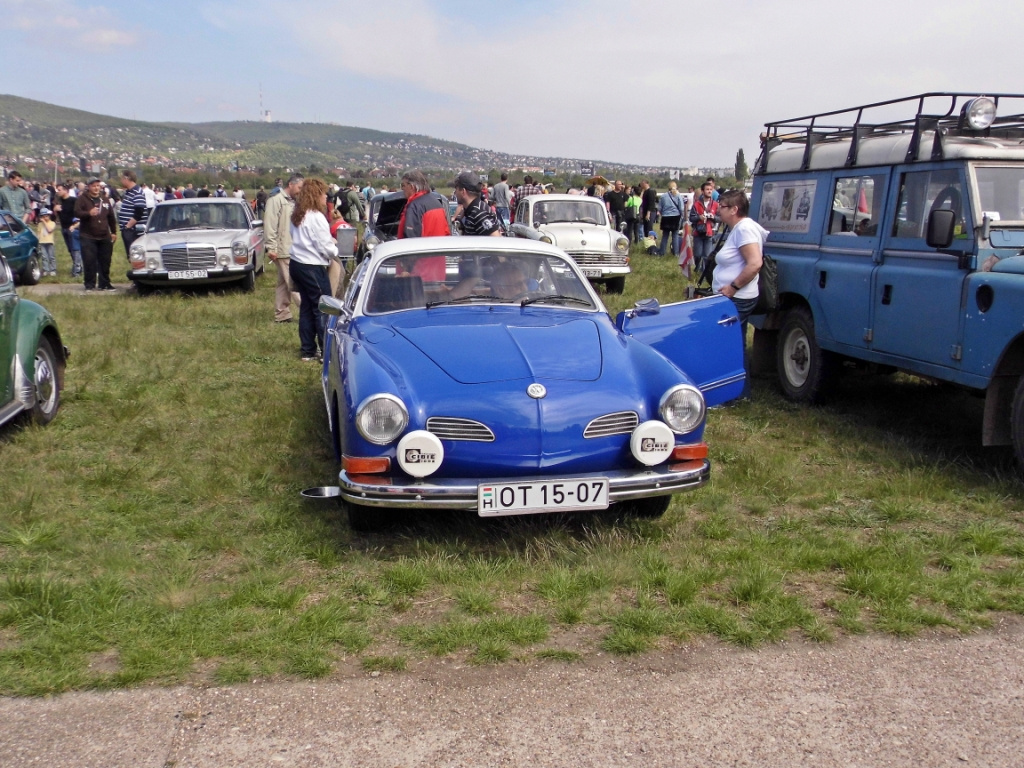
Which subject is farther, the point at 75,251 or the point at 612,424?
the point at 75,251

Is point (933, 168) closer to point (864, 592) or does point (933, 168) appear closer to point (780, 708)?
point (864, 592)

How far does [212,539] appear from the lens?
4.86 m

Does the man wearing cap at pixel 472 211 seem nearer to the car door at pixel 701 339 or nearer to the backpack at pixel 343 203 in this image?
the car door at pixel 701 339

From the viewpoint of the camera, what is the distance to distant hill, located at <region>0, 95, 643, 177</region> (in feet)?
413

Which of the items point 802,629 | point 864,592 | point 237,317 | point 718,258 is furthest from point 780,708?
point 237,317

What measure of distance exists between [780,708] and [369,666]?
1.54m

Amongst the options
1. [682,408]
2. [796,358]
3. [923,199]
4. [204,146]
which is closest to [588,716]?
[682,408]

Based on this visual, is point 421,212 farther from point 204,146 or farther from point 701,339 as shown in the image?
point 204,146

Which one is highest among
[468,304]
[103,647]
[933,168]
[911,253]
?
[933,168]

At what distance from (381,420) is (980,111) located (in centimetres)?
465

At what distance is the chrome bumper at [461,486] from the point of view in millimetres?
4281

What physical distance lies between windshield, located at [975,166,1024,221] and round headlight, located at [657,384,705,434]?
2.67 metres

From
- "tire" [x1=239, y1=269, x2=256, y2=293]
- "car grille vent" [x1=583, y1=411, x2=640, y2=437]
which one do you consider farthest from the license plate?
"tire" [x1=239, y1=269, x2=256, y2=293]

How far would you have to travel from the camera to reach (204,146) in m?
155
